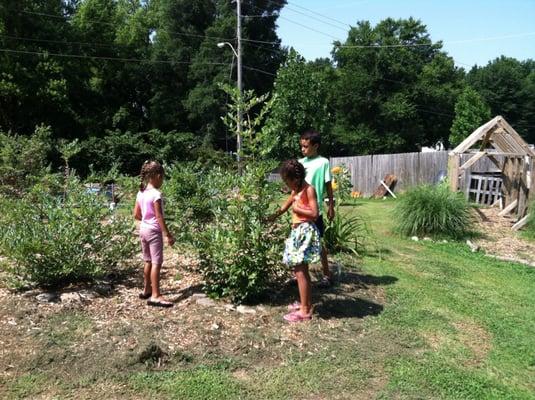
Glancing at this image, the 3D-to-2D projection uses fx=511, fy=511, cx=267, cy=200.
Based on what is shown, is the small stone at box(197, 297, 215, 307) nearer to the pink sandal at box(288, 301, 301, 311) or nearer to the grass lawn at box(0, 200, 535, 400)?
the grass lawn at box(0, 200, 535, 400)

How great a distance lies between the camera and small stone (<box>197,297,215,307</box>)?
463 centimetres

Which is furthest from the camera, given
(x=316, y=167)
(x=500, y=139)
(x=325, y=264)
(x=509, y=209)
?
(x=500, y=139)

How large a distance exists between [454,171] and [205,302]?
7.96 meters

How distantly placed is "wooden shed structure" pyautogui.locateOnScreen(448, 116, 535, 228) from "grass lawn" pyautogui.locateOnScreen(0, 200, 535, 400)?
5.75 m

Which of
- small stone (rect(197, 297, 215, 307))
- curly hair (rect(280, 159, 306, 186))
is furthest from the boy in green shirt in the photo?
small stone (rect(197, 297, 215, 307))

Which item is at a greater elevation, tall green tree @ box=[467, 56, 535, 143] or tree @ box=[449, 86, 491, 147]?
tall green tree @ box=[467, 56, 535, 143]

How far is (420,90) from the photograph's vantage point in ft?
131

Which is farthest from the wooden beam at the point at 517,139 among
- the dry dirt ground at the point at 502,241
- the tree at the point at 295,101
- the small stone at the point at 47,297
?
the tree at the point at 295,101

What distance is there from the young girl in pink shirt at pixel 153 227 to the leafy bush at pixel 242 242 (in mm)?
378

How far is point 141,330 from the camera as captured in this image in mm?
4090

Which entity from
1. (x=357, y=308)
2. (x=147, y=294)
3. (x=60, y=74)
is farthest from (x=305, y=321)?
(x=60, y=74)

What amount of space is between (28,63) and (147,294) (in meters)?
26.9

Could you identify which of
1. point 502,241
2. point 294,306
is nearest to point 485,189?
point 502,241

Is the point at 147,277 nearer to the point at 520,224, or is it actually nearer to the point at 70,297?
the point at 70,297
